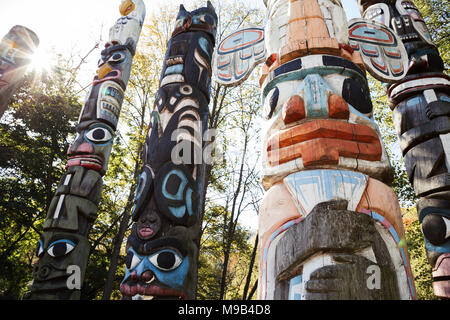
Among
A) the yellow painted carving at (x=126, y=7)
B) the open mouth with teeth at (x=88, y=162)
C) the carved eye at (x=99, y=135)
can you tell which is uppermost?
the yellow painted carving at (x=126, y=7)

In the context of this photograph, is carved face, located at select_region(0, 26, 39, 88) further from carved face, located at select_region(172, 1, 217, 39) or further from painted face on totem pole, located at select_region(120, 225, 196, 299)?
painted face on totem pole, located at select_region(120, 225, 196, 299)

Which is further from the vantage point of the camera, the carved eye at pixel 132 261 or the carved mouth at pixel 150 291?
the carved eye at pixel 132 261

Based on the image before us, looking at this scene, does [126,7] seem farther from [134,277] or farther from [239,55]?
[134,277]

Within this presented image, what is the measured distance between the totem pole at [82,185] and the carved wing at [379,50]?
14.3 ft

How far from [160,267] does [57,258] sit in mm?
2439

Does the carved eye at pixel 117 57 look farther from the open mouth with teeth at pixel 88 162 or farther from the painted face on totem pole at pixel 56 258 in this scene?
the painted face on totem pole at pixel 56 258

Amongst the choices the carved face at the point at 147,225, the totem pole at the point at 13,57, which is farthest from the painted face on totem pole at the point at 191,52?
the totem pole at the point at 13,57

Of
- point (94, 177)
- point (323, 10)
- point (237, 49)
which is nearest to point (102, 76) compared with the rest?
point (94, 177)

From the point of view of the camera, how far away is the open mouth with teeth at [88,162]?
17.8ft

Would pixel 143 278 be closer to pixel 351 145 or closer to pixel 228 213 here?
pixel 351 145

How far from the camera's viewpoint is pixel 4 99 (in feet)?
22.5

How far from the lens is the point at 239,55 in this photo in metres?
3.63

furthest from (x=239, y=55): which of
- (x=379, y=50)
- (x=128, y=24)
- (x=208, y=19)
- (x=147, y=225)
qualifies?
(x=128, y=24)

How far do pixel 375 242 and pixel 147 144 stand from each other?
9.22 feet
